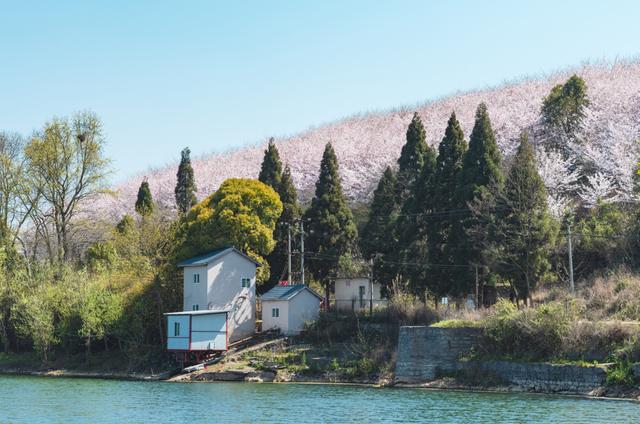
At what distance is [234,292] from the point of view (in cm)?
5134

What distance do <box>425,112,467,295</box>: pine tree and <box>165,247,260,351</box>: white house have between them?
11.4 meters

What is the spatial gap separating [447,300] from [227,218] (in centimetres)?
1458

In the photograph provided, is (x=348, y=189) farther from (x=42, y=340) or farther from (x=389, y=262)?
(x=42, y=340)

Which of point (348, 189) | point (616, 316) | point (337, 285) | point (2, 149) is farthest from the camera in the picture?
point (348, 189)

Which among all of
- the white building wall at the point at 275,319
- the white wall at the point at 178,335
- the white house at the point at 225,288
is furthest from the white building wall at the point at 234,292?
the white wall at the point at 178,335

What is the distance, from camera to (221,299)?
50750 mm

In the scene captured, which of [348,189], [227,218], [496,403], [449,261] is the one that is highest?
[348,189]

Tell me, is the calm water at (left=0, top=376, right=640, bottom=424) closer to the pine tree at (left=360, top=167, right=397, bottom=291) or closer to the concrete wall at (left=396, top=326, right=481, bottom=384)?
the concrete wall at (left=396, top=326, right=481, bottom=384)

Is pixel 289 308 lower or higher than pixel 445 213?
lower

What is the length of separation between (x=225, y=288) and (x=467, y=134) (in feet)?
123

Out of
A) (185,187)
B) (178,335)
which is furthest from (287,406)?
(185,187)

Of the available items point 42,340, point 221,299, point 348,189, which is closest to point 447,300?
point 221,299

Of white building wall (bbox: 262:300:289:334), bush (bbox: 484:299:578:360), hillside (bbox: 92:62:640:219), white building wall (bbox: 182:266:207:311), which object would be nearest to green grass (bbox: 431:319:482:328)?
bush (bbox: 484:299:578:360)

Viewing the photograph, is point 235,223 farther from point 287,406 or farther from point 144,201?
point 287,406
